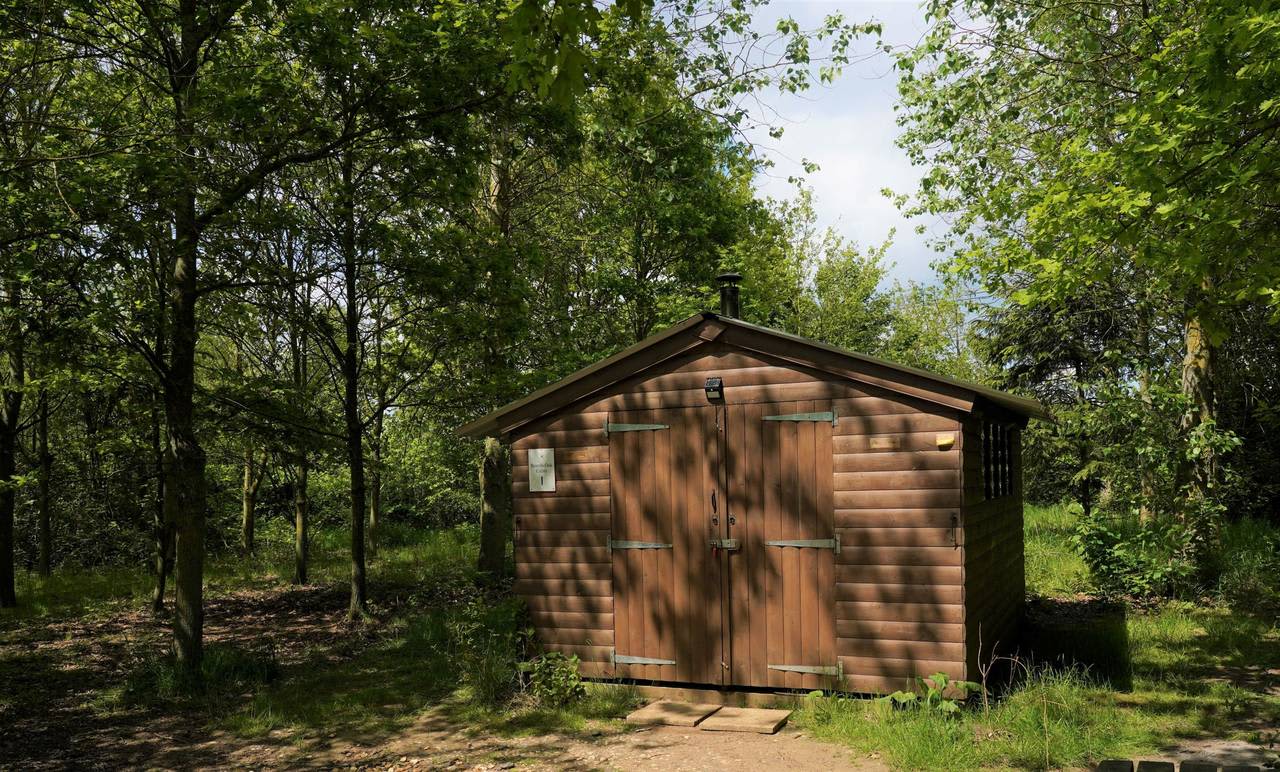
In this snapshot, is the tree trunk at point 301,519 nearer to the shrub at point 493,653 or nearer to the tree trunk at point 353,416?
the tree trunk at point 353,416

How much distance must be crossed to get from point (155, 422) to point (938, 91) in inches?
489

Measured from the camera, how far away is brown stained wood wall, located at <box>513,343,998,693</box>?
694 centimetres

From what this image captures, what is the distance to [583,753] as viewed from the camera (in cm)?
648

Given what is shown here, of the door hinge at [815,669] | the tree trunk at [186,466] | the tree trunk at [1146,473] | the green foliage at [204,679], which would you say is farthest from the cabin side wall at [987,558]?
the tree trunk at [186,466]

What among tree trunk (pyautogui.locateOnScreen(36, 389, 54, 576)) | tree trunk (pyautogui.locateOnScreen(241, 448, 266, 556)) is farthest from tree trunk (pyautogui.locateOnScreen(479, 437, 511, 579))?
tree trunk (pyautogui.locateOnScreen(36, 389, 54, 576))

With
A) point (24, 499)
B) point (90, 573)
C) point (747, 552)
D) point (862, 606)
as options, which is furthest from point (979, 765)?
point (24, 499)

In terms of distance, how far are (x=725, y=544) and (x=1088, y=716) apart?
10.0 feet

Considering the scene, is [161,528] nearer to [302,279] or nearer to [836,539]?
[302,279]

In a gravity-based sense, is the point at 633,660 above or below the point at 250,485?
below

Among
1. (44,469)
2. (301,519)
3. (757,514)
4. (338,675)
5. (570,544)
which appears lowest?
(338,675)

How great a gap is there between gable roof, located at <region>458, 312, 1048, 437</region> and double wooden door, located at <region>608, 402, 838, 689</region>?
0.40 meters

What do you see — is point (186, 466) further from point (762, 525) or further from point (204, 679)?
point (762, 525)

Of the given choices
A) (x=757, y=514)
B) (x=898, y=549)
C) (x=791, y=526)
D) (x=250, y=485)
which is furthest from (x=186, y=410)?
(x=250, y=485)

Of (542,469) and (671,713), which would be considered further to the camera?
(542,469)
